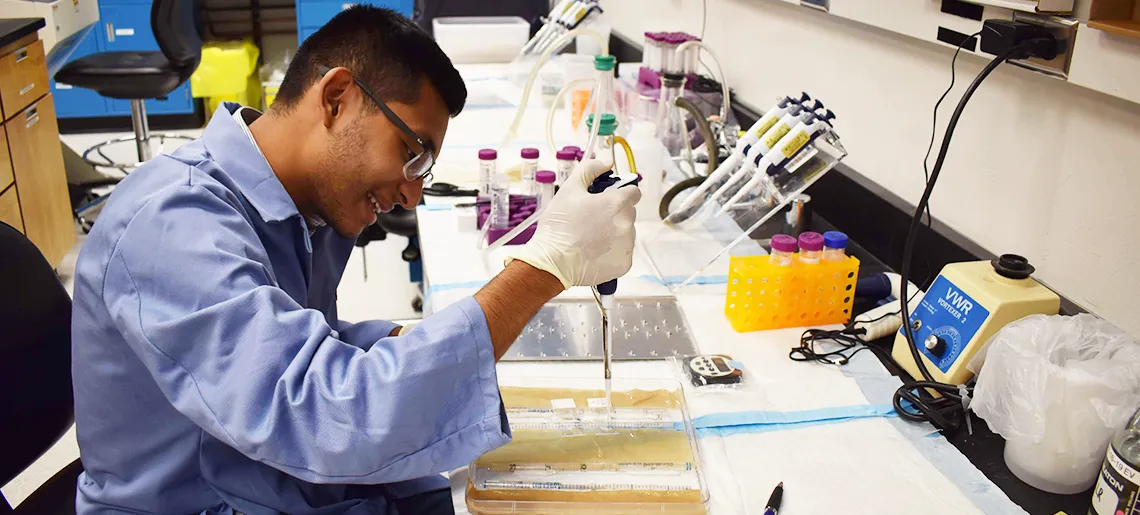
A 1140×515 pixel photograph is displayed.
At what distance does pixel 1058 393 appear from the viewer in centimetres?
99

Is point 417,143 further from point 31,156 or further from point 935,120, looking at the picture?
point 31,156

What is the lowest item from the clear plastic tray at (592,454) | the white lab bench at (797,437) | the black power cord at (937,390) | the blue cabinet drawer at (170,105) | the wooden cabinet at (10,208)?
the blue cabinet drawer at (170,105)

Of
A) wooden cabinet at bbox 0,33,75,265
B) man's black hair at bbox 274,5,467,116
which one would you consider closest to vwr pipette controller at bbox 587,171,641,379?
man's black hair at bbox 274,5,467,116

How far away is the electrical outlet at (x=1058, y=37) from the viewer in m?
1.19

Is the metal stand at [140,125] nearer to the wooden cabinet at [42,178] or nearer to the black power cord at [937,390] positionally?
the wooden cabinet at [42,178]

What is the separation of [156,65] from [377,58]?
10.8 ft

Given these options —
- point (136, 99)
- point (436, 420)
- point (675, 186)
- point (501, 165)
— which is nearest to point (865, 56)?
point (675, 186)

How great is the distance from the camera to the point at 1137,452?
3.00ft

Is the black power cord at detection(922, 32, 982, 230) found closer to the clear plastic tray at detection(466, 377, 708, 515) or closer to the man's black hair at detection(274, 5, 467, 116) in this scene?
the clear plastic tray at detection(466, 377, 708, 515)

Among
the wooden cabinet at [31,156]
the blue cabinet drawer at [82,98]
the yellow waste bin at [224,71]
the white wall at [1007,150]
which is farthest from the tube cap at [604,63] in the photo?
the blue cabinet drawer at [82,98]

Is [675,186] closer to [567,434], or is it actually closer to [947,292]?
[947,292]

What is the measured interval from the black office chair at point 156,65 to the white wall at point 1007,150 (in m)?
2.81

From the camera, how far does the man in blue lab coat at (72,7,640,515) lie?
0.85m

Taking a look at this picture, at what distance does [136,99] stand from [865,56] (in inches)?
134
